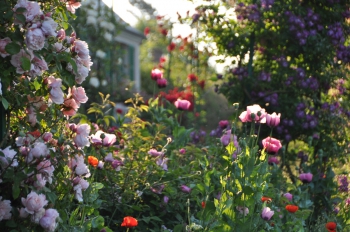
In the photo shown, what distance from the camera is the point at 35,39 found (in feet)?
8.96

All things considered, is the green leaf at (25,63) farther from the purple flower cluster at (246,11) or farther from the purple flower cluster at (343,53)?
the purple flower cluster at (343,53)

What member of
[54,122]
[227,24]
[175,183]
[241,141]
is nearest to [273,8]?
[227,24]

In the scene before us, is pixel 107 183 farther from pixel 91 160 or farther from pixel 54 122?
pixel 54 122

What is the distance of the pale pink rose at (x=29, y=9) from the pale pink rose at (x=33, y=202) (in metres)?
0.72

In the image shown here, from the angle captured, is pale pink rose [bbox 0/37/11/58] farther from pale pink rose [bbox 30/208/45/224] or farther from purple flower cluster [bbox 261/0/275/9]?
purple flower cluster [bbox 261/0/275/9]

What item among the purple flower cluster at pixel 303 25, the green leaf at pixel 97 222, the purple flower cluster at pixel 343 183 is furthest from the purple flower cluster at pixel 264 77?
the green leaf at pixel 97 222

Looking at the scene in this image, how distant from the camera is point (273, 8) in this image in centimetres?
645

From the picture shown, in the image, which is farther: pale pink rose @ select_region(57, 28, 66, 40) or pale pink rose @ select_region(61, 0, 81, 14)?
pale pink rose @ select_region(61, 0, 81, 14)

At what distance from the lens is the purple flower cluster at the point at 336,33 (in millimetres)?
6484

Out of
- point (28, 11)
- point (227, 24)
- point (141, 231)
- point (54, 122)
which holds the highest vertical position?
point (28, 11)

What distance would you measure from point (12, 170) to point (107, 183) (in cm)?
124

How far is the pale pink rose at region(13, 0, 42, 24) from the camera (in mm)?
2738

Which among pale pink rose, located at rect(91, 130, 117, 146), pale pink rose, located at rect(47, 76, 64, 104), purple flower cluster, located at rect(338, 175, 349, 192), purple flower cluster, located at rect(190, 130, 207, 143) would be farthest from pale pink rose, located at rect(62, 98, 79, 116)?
purple flower cluster, located at rect(190, 130, 207, 143)

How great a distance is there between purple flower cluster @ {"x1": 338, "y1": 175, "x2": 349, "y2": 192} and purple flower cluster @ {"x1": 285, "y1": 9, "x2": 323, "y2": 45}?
142 cm
